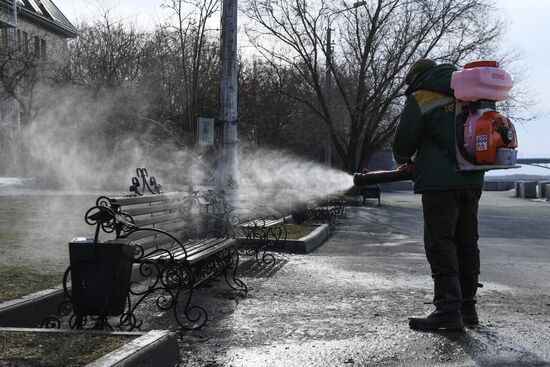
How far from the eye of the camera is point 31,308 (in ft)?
16.0

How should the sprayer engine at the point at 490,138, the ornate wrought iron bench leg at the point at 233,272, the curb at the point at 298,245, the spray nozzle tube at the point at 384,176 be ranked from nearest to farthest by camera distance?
the sprayer engine at the point at 490,138
the spray nozzle tube at the point at 384,176
the ornate wrought iron bench leg at the point at 233,272
the curb at the point at 298,245

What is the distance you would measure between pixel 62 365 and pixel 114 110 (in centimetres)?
1673

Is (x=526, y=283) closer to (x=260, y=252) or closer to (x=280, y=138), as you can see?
(x=260, y=252)

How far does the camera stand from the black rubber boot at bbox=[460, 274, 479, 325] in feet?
16.5

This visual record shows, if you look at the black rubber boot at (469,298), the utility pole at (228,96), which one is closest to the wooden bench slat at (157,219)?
the utility pole at (228,96)

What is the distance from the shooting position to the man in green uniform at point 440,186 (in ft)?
15.7

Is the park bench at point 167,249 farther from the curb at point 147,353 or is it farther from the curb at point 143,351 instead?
the curb at point 147,353

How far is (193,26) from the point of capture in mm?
12039

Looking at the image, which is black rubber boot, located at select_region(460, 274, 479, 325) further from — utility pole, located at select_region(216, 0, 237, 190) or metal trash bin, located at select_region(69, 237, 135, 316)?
utility pole, located at select_region(216, 0, 237, 190)

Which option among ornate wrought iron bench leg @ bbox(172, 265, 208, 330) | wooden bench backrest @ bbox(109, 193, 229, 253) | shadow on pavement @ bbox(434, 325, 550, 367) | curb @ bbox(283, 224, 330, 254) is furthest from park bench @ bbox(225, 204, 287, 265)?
shadow on pavement @ bbox(434, 325, 550, 367)

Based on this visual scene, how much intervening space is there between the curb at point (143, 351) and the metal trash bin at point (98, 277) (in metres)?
0.34

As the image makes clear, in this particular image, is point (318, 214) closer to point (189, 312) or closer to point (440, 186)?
point (189, 312)

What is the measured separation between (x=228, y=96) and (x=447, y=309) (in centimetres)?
641

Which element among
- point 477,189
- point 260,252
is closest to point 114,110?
point 260,252
